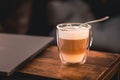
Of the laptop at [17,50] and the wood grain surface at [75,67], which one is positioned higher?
the laptop at [17,50]

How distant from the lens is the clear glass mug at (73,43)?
3.89ft

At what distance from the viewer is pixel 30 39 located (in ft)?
4.88

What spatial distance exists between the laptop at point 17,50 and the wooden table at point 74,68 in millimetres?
29

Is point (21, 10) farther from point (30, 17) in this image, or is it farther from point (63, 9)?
point (63, 9)

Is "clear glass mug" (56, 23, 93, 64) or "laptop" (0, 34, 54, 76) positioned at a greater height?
"clear glass mug" (56, 23, 93, 64)

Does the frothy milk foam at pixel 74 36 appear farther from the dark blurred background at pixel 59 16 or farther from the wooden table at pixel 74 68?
the dark blurred background at pixel 59 16

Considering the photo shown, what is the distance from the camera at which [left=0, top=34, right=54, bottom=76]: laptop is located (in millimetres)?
1159

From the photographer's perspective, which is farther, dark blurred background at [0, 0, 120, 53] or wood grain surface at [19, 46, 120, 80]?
dark blurred background at [0, 0, 120, 53]

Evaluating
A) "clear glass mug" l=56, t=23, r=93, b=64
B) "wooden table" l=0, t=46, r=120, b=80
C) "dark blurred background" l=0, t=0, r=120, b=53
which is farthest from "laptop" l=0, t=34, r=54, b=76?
"dark blurred background" l=0, t=0, r=120, b=53

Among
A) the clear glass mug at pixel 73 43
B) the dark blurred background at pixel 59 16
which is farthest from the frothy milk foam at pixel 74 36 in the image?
the dark blurred background at pixel 59 16

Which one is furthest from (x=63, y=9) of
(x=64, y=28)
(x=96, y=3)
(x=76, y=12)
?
(x=64, y=28)

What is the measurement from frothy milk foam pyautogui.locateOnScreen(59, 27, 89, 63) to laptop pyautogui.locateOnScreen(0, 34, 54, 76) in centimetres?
15

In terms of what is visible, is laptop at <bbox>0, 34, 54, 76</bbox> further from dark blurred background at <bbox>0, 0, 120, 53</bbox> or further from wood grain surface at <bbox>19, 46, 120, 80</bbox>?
dark blurred background at <bbox>0, 0, 120, 53</bbox>

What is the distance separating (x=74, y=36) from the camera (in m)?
1.18
